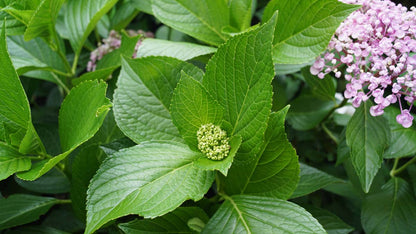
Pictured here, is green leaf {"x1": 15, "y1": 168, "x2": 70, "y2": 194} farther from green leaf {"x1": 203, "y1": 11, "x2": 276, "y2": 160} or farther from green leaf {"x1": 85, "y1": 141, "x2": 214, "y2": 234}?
green leaf {"x1": 203, "y1": 11, "x2": 276, "y2": 160}

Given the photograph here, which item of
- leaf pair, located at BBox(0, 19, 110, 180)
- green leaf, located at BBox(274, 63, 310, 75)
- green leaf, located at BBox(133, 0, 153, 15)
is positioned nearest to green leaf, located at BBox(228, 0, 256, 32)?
green leaf, located at BBox(274, 63, 310, 75)

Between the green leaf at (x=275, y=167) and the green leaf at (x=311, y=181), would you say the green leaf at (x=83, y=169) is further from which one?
the green leaf at (x=311, y=181)

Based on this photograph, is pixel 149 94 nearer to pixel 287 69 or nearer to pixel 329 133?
pixel 287 69

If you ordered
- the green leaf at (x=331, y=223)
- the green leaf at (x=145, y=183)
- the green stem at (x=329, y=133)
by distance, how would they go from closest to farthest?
the green leaf at (x=145, y=183) → the green leaf at (x=331, y=223) → the green stem at (x=329, y=133)

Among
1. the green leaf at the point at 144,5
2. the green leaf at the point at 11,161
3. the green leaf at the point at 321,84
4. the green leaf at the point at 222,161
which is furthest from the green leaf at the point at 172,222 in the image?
the green leaf at the point at 144,5

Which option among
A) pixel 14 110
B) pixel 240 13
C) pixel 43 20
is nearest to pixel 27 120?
pixel 14 110

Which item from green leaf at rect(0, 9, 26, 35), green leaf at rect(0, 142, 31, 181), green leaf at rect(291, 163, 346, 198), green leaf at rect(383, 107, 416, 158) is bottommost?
green leaf at rect(291, 163, 346, 198)
